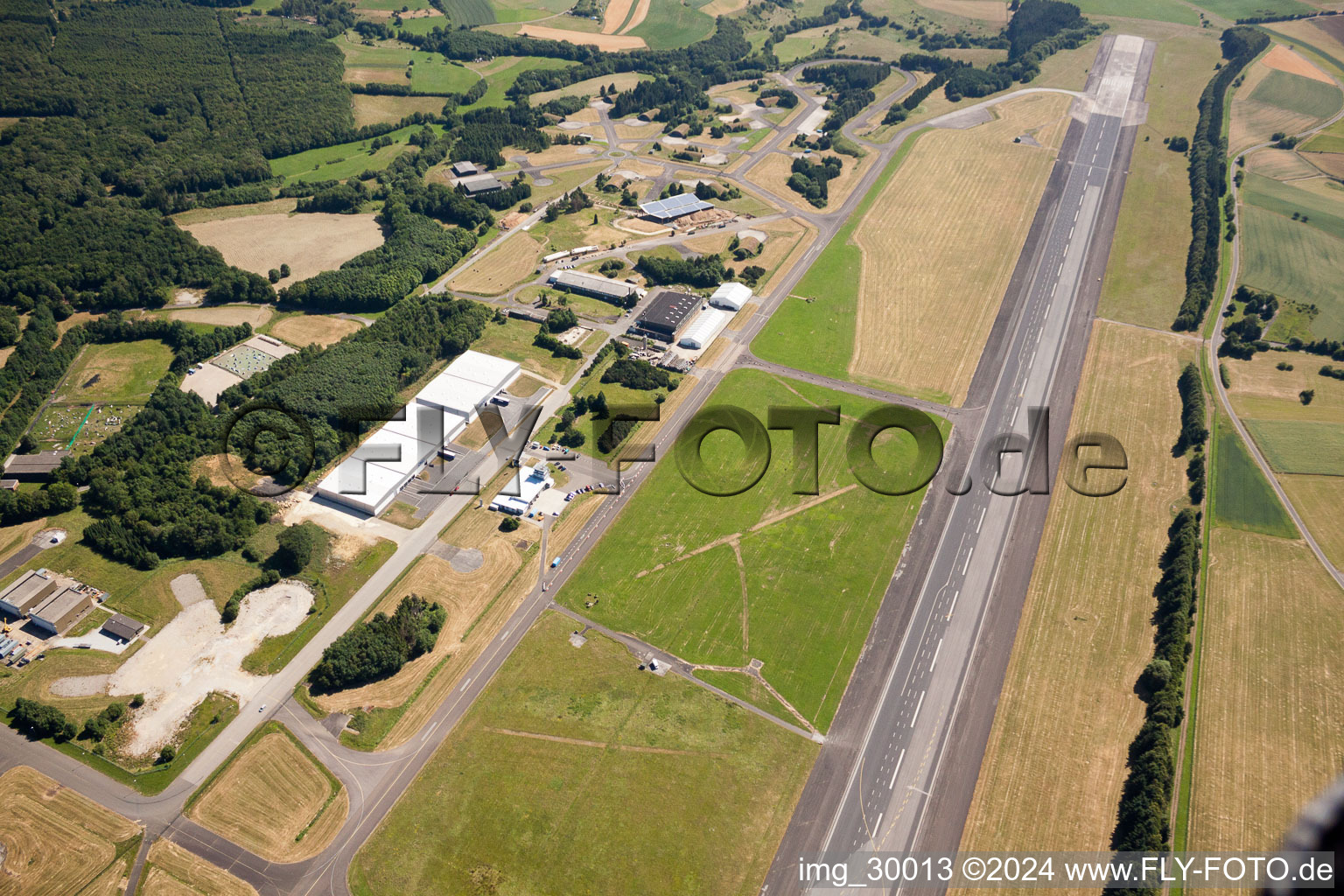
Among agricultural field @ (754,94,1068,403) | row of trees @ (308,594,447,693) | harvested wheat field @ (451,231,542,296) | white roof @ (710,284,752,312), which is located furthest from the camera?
harvested wheat field @ (451,231,542,296)

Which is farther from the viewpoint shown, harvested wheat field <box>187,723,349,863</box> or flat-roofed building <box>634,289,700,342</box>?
flat-roofed building <box>634,289,700,342</box>

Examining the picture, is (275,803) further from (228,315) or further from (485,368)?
(228,315)

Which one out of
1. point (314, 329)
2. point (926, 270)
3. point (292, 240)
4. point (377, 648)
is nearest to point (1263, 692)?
point (377, 648)

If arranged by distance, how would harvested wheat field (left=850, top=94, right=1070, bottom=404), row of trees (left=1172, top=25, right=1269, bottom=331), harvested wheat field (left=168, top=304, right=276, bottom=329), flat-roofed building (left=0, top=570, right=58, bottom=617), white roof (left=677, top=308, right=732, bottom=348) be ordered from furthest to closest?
harvested wheat field (left=168, top=304, right=276, bottom=329)
row of trees (left=1172, top=25, right=1269, bottom=331)
white roof (left=677, top=308, right=732, bottom=348)
harvested wheat field (left=850, top=94, right=1070, bottom=404)
flat-roofed building (left=0, top=570, right=58, bottom=617)

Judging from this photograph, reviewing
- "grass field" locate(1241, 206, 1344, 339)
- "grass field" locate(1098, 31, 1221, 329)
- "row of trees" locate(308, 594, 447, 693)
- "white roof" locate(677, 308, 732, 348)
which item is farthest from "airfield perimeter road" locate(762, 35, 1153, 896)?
"white roof" locate(677, 308, 732, 348)

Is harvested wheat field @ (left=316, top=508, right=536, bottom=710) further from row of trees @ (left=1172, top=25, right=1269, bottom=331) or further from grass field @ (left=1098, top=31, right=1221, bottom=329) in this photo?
row of trees @ (left=1172, top=25, right=1269, bottom=331)

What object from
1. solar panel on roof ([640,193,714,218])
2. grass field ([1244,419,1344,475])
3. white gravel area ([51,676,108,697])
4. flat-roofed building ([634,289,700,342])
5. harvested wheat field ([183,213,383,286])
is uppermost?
solar panel on roof ([640,193,714,218])
